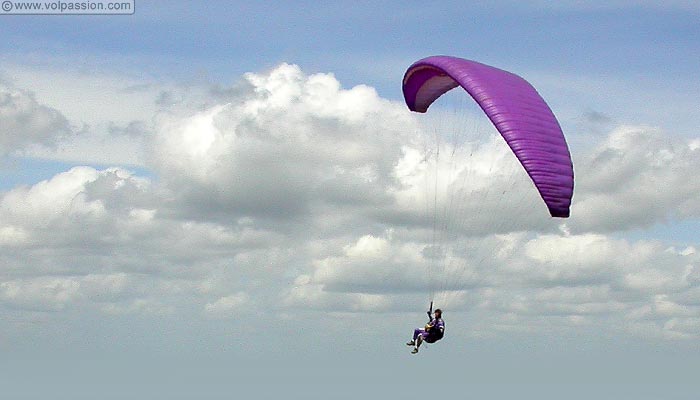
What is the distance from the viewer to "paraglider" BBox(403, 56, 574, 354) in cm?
4972

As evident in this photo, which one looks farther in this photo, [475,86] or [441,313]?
[441,313]

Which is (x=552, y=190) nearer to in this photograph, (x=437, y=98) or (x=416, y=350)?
(x=416, y=350)

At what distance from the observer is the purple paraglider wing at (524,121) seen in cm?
4975

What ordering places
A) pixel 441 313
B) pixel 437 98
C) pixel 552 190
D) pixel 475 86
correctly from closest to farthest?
pixel 552 190, pixel 475 86, pixel 441 313, pixel 437 98

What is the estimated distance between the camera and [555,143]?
51.9m

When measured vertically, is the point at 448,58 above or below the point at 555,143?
above

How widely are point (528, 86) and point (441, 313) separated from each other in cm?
1098

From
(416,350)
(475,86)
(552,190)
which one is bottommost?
(416,350)

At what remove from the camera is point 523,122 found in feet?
169

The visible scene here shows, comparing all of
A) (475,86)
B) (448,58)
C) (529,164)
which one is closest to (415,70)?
(448,58)

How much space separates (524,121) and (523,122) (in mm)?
118

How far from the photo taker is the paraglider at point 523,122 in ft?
163

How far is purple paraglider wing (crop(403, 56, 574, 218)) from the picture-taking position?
163 ft

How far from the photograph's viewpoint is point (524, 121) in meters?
51.7
